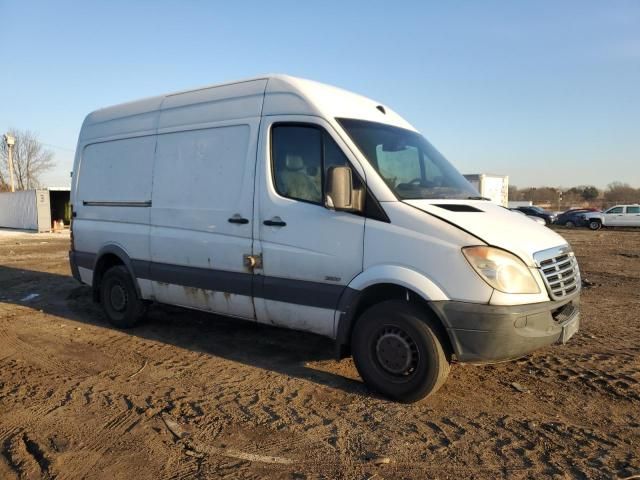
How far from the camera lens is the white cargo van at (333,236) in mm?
3812

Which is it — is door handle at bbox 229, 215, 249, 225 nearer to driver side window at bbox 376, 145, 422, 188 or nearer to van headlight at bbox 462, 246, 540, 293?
driver side window at bbox 376, 145, 422, 188

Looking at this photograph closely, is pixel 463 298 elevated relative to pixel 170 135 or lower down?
lower down

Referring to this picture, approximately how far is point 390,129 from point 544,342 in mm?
2399

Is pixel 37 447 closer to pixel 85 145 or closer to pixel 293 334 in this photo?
pixel 293 334

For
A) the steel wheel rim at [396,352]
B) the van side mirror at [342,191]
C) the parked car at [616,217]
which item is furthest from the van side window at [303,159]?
the parked car at [616,217]

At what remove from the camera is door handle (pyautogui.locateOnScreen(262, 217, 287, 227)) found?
15.3ft

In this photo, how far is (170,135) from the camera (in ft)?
19.1

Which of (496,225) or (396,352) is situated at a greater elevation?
(496,225)

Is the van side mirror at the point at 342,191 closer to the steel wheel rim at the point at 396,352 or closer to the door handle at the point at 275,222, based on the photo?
the door handle at the point at 275,222

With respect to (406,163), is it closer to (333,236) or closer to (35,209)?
(333,236)

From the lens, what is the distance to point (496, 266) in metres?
3.69

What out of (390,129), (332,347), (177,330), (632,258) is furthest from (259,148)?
(632,258)

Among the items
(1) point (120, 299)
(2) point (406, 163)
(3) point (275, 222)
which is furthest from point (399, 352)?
(1) point (120, 299)

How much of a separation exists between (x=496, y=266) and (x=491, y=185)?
21552 millimetres
